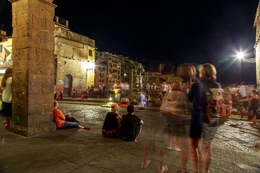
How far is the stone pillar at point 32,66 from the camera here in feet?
14.4

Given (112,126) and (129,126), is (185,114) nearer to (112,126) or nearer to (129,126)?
(129,126)

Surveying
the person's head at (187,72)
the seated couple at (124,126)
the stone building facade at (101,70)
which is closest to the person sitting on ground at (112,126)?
the seated couple at (124,126)

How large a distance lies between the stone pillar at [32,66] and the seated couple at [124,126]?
1.87 metres

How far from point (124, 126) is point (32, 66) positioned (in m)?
2.93

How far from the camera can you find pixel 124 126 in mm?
4336

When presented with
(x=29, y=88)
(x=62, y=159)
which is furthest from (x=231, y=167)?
(x=29, y=88)

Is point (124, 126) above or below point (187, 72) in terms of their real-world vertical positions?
below

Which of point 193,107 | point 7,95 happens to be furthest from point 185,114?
point 7,95

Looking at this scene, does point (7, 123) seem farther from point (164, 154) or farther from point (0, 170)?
point (164, 154)

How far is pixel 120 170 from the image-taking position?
109 inches

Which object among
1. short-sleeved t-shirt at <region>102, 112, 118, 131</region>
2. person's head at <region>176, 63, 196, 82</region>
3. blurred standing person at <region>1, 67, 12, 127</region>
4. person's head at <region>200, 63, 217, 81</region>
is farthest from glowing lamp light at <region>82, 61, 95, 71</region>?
person's head at <region>200, 63, 217, 81</region>

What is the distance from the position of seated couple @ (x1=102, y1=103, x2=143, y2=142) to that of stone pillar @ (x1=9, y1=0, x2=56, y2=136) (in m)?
1.87

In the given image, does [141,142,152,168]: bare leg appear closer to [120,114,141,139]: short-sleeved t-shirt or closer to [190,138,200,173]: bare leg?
[120,114,141,139]: short-sleeved t-shirt

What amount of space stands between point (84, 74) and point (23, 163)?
25.7m
